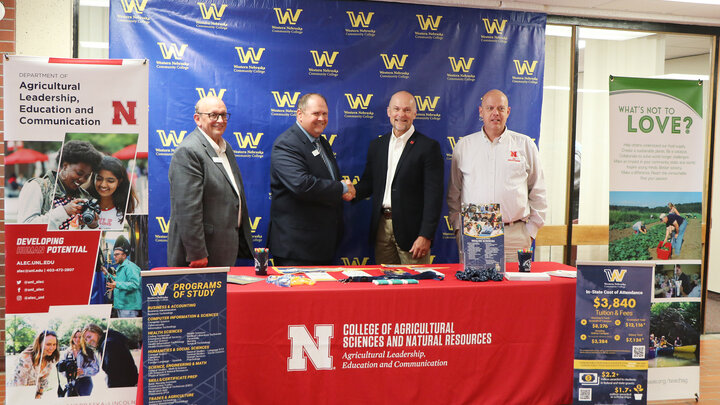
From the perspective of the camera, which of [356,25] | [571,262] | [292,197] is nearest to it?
[292,197]

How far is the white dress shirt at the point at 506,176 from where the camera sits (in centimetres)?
403

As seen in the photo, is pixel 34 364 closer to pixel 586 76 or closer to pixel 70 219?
pixel 70 219

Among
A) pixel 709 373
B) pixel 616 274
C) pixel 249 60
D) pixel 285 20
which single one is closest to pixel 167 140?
pixel 249 60

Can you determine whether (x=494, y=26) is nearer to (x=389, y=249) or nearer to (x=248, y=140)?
(x=389, y=249)

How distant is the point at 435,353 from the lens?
288cm

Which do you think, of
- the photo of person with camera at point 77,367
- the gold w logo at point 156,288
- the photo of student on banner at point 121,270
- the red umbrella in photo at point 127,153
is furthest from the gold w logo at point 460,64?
the photo of person with camera at point 77,367

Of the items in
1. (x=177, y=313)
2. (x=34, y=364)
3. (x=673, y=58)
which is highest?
(x=673, y=58)

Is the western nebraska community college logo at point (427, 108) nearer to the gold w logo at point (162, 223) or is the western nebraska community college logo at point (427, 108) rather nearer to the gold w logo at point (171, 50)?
the gold w logo at point (171, 50)

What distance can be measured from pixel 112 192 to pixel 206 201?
664 mm

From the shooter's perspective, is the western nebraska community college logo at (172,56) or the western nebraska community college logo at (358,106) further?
the western nebraska community college logo at (358,106)

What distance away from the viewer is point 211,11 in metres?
4.39

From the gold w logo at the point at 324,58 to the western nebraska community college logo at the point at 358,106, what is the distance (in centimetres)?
30

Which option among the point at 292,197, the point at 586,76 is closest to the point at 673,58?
the point at 586,76

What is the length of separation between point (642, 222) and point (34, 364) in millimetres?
3718
